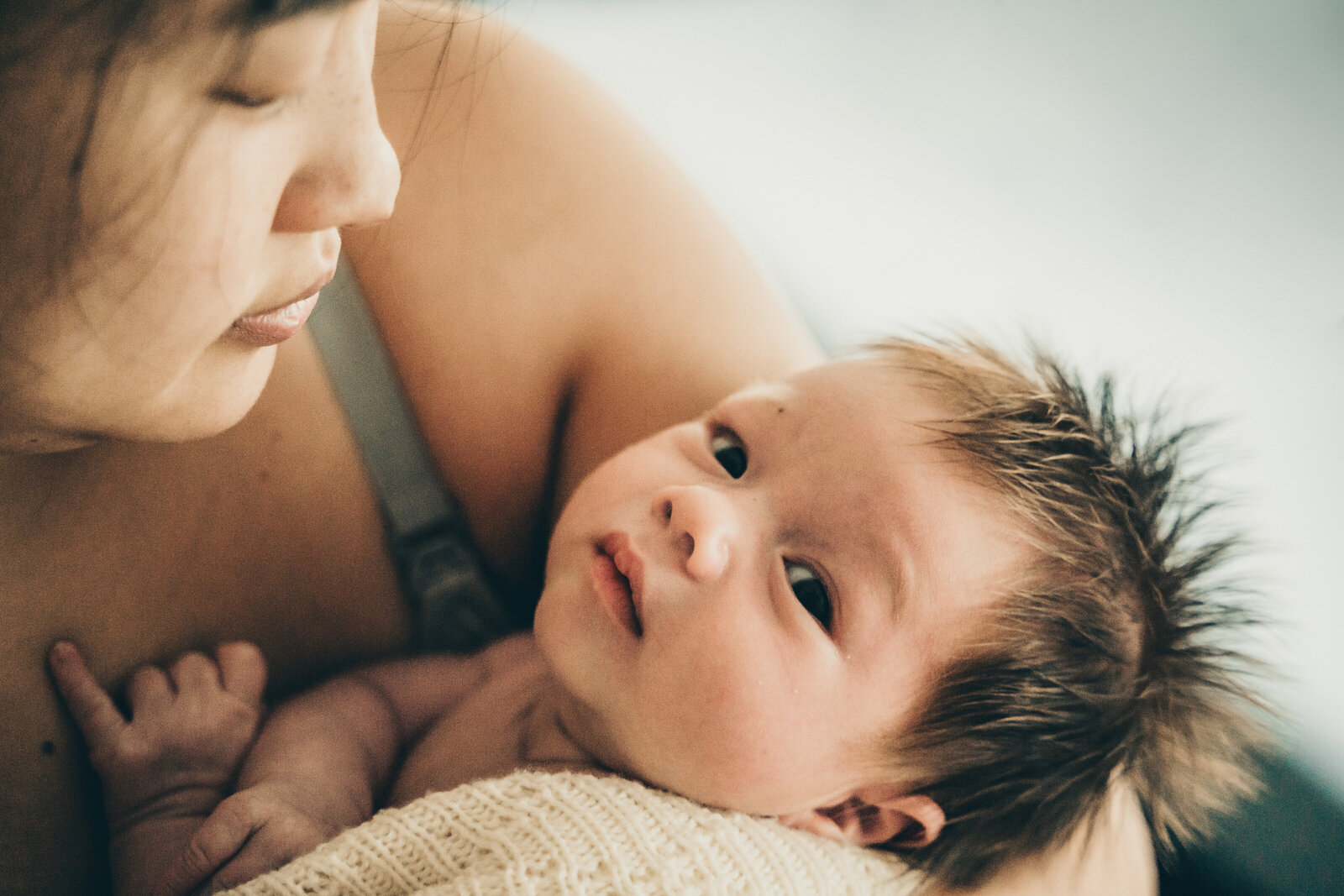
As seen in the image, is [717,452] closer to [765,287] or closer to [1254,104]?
[765,287]

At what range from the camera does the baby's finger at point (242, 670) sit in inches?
26.9

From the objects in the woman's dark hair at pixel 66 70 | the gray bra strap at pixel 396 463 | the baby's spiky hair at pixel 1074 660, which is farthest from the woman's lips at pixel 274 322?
the baby's spiky hair at pixel 1074 660

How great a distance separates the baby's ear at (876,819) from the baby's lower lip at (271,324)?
0.57m

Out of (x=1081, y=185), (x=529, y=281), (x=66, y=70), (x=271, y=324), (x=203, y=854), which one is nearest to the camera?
(x=66, y=70)

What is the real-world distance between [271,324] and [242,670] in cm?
36

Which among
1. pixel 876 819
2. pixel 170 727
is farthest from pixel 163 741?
pixel 876 819

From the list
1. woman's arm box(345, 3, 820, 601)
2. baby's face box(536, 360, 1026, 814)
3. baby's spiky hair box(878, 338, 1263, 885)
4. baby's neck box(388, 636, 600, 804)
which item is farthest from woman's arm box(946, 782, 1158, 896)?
woman's arm box(345, 3, 820, 601)

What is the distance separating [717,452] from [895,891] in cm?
42

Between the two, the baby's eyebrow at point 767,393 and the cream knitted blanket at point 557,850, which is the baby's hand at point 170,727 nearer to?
the cream knitted blanket at point 557,850

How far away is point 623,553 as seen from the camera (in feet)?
2.22

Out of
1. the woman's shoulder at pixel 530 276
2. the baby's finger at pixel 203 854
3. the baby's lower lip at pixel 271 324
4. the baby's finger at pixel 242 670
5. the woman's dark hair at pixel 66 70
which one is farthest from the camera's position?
the woman's shoulder at pixel 530 276

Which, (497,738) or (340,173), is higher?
(340,173)

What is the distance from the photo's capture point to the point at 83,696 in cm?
59

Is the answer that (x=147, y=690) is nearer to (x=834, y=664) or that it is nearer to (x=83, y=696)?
(x=83, y=696)
